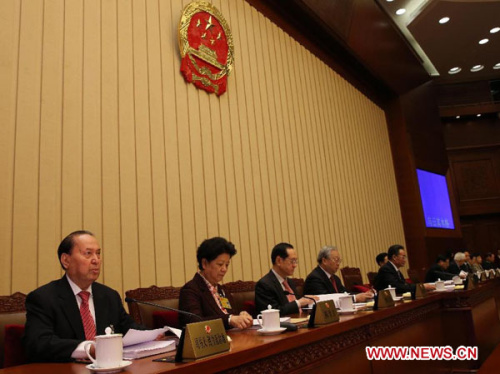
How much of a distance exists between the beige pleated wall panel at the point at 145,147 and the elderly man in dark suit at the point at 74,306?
838 millimetres

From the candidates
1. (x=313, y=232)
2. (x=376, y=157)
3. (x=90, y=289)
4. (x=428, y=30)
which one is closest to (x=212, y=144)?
(x=313, y=232)

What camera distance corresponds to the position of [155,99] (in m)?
3.76

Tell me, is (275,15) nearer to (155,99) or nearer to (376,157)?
(155,99)

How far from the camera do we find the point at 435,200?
9.62 m

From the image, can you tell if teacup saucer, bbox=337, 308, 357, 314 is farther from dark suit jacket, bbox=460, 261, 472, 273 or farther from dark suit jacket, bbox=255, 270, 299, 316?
dark suit jacket, bbox=460, 261, 472, 273

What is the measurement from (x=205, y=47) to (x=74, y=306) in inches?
120

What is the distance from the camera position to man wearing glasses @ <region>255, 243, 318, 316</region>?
8.96 feet

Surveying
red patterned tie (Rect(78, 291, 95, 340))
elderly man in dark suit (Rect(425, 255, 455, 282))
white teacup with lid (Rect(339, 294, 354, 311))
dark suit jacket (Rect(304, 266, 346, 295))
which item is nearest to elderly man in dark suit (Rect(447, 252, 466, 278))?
elderly man in dark suit (Rect(425, 255, 455, 282))

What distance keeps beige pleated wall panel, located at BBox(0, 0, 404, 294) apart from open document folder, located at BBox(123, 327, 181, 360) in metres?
1.37

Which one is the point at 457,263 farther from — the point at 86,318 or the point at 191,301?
the point at 86,318

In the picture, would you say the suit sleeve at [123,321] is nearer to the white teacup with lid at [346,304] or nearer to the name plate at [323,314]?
the name plate at [323,314]

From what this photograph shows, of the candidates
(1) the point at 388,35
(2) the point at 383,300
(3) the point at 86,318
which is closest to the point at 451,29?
(1) the point at 388,35

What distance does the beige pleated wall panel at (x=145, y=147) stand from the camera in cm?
279

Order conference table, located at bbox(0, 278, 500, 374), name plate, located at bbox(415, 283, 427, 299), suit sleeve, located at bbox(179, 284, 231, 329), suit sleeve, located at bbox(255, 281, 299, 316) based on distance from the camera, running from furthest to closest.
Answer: name plate, located at bbox(415, 283, 427, 299) < suit sleeve, located at bbox(255, 281, 299, 316) < suit sleeve, located at bbox(179, 284, 231, 329) < conference table, located at bbox(0, 278, 500, 374)
